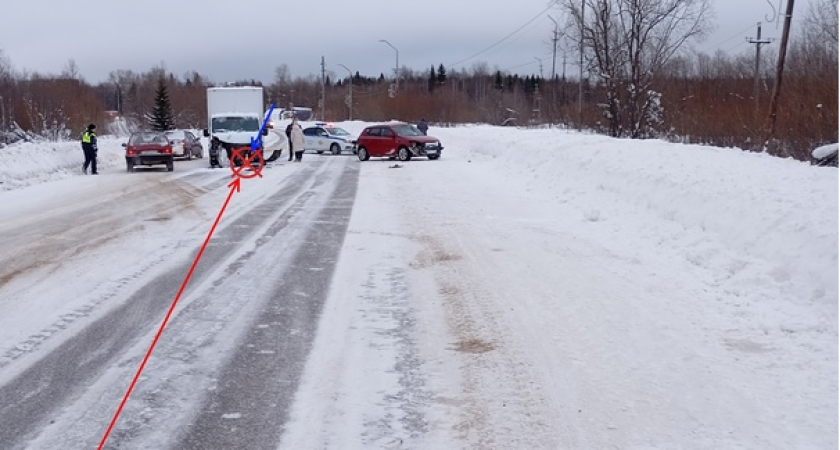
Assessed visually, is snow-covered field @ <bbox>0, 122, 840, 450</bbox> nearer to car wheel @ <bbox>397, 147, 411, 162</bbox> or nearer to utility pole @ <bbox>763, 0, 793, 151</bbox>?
utility pole @ <bbox>763, 0, 793, 151</bbox>

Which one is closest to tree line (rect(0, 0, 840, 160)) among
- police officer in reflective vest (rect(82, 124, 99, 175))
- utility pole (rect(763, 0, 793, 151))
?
utility pole (rect(763, 0, 793, 151))

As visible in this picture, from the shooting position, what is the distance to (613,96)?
1283 inches

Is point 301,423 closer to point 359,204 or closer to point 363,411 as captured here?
point 363,411

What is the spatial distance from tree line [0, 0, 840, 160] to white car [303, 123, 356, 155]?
18.2 feet

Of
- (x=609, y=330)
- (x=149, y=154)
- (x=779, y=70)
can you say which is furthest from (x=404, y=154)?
(x=779, y=70)

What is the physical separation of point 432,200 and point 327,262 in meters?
7.71

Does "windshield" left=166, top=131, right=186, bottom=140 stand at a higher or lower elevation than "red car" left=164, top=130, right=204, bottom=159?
higher

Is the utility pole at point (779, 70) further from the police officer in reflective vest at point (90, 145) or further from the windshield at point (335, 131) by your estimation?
the windshield at point (335, 131)

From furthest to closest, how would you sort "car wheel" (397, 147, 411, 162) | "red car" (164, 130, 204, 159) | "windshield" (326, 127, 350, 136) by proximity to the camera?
"windshield" (326, 127, 350, 136)
"red car" (164, 130, 204, 159)
"car wheel" (397, 147, 411, 162)

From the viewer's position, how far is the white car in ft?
139

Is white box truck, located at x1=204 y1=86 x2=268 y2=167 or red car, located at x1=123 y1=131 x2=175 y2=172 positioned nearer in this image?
red car, located at x1=123 y1=131 x2=175 y2=172

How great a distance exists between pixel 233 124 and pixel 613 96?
16617mm

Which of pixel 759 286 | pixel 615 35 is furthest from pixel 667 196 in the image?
pixel 615 35

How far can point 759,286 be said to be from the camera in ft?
23.0
